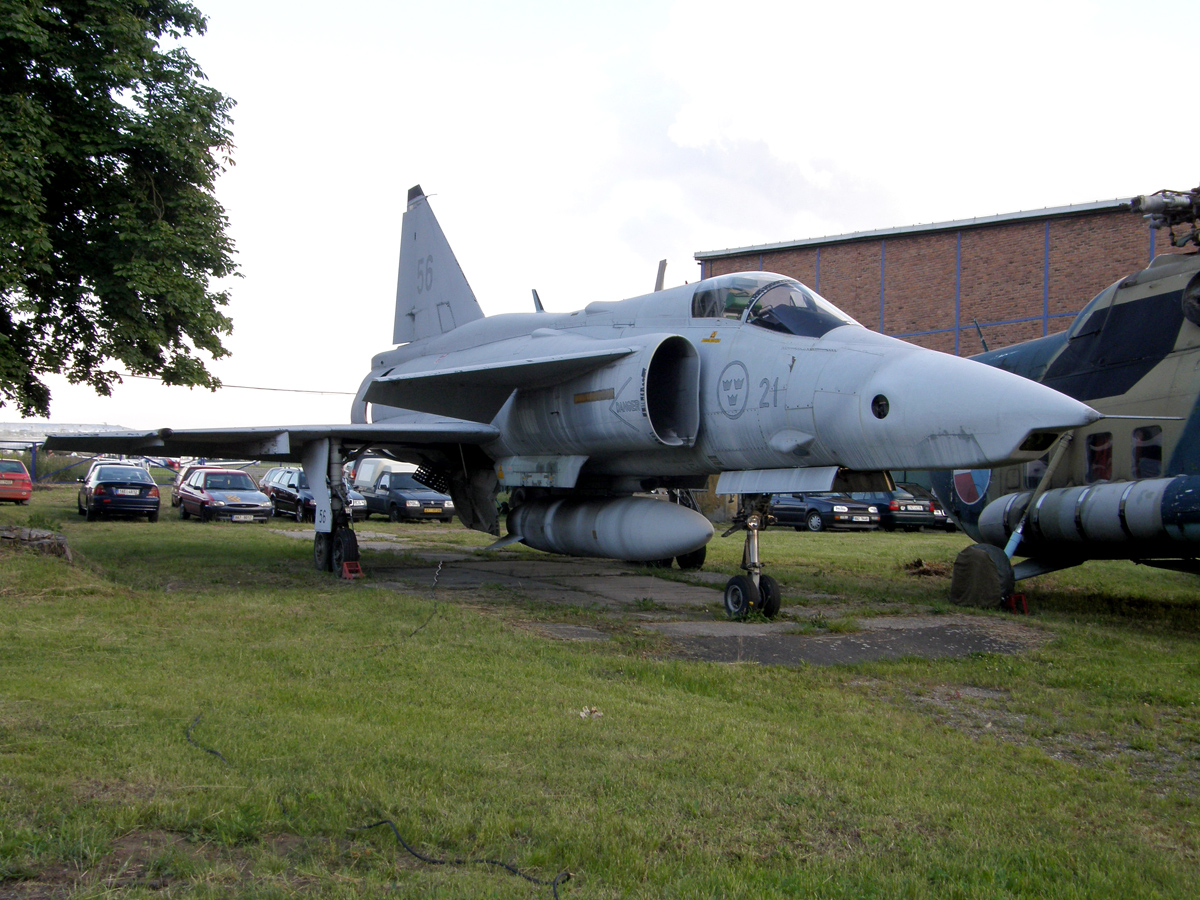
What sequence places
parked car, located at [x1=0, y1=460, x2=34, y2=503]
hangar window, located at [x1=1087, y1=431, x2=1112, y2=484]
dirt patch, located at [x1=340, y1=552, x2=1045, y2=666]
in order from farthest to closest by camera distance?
parked car, located at [x1=0, y1=460, x2=34, y2=503]
hangar window, located at [x1=1087, y1=431, x2=1112, y2=484]
dirt patch, located at [x1=340, y1=552, x2=1045, y2=666]

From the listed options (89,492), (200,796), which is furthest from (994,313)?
(200,796)

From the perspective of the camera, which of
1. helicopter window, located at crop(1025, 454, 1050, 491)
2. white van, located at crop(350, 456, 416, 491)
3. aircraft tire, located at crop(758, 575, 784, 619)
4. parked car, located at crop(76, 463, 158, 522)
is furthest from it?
white van, located at crop(350, 456, 416, 491)

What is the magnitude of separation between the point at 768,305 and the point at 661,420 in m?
1.68

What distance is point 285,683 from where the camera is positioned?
522 centimetres

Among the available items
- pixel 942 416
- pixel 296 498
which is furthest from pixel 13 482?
pixel 942 416

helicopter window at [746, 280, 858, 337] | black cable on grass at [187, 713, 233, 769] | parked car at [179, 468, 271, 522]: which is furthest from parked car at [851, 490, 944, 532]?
black cable on grass at [187, 713, 233, 769]

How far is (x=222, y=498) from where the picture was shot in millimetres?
23969

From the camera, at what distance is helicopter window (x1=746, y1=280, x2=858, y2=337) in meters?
8.50

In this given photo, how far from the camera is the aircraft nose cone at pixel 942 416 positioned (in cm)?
667

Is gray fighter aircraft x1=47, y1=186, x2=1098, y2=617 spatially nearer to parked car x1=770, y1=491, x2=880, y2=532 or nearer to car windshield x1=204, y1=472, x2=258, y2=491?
parked car x1=770, y1=491, x2=880, y2=532

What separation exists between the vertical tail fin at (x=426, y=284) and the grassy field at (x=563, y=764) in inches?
317

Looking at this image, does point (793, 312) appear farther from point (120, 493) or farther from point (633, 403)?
point (120, 493)

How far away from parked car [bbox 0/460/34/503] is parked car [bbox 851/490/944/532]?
81.2 feet

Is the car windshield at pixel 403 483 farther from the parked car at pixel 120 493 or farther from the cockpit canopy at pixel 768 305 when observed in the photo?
the cockpit canopy at pixel 768 305
